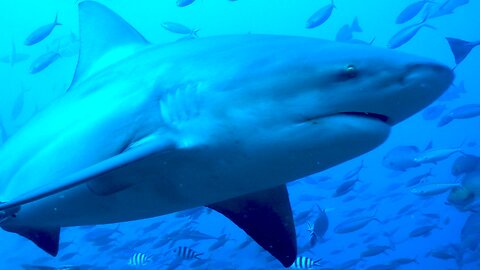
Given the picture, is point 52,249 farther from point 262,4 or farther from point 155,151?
point 262,4

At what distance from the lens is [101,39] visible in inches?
144

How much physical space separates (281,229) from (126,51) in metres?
1.65

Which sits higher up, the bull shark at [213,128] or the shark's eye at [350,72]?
the shark's eye at [350,72]

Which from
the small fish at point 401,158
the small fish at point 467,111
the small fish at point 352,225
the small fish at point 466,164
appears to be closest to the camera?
the small fish at point 466,164

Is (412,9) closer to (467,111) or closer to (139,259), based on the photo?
(467,111)

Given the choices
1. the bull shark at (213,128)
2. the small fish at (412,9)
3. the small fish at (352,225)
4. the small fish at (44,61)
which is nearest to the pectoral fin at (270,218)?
the bull shark at (213,128)

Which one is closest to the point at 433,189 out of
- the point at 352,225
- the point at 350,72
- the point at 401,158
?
the point at 401,158

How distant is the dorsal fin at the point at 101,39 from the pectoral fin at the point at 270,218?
1300 millimetres

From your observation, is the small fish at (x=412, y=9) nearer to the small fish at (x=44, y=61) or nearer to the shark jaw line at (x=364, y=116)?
the small fish at (x=44, y=61)

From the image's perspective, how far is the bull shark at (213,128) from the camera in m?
1.95

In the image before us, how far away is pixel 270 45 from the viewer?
2355mm

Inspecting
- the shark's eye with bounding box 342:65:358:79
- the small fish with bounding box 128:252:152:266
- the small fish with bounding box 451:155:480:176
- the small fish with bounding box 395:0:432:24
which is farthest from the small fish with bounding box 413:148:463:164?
the shark's eye with bounding box 342:65:358:79

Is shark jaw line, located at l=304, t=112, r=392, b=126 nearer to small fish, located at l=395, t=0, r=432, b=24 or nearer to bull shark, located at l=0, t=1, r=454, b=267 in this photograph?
bull shark, located at l=0, t=1, r=454, b=267

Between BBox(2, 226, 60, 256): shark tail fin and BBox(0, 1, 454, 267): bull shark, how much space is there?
0.02 metres
